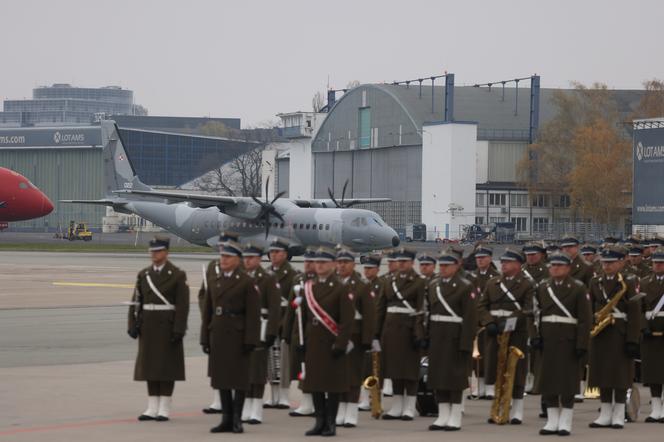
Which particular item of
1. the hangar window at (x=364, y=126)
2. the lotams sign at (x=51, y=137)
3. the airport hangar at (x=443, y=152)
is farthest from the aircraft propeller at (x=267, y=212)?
the lotams sign at (x=51, y=137)

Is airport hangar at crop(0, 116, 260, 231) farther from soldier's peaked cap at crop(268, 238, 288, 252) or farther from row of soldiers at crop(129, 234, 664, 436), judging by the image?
row of soldiers at crop(129, 234, 664, 436)

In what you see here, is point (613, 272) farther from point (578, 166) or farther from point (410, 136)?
point (410, 136)

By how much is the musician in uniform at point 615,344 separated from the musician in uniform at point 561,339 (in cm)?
69

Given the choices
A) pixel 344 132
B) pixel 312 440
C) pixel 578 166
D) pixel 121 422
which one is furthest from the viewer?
pixel 344 132

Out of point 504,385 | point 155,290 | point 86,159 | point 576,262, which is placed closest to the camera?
point 155,290

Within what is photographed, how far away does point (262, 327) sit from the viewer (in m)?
12.9

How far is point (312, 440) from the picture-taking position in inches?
457

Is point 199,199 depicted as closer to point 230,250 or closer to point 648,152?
point 648,152

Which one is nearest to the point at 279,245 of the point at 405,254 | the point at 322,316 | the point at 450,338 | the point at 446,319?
the point at 405,254

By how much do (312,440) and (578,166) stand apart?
72668mm

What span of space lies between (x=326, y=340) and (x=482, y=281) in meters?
3.61

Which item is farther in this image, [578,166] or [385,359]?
[578,166]

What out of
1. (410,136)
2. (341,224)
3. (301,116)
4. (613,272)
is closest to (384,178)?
(410,136)

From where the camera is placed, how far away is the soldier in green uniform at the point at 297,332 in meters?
12.5
